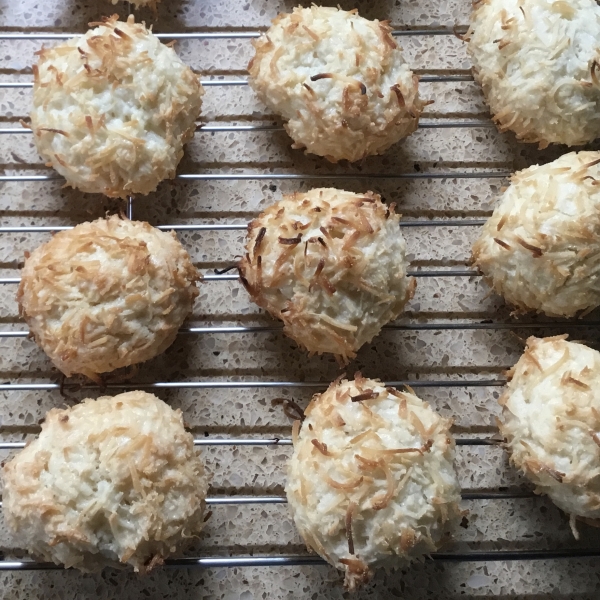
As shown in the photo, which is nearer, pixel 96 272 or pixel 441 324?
pixel 96 272

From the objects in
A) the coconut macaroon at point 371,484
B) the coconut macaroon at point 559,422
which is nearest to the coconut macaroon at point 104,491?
the coconut macaroon at point 371,484

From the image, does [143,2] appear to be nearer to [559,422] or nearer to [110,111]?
[110,111]

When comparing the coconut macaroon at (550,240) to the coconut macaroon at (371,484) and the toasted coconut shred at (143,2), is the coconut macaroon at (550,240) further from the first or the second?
the toasted coconut shred at (143,2)

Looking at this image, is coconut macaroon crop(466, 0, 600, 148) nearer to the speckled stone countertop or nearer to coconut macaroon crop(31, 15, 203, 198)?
the speckled stone countertop

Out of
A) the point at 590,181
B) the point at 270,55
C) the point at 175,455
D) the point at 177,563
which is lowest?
the point at 177,563

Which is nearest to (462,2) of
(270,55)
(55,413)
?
(270,55)

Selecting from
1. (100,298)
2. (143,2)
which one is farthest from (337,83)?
(100,298)

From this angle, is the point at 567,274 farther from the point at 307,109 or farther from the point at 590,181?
the point at 307,109

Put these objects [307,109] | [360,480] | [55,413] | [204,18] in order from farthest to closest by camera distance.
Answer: [204,18], [307,109], [55,413], [360,480]
